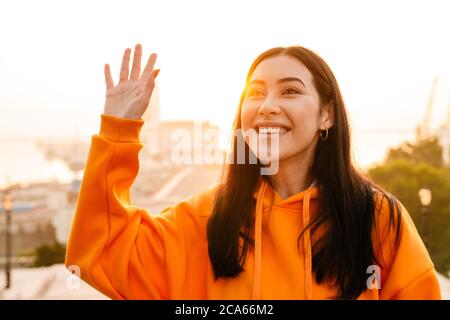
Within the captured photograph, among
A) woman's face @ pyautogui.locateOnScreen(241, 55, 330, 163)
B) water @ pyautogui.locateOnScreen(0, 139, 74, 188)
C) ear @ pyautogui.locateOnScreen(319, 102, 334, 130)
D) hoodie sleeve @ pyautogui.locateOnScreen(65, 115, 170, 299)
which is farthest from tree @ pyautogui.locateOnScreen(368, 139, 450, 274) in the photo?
water @ pyautogui.locateOnScreen(0, 139, 74, 188)

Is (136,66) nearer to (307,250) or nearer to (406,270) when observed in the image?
(307,250)

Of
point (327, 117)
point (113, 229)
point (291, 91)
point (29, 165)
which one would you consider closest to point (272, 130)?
point (291, 91)

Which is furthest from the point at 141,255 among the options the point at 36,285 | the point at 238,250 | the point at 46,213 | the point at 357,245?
the point at 46,213

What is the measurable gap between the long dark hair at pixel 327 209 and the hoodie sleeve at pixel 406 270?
0.03m

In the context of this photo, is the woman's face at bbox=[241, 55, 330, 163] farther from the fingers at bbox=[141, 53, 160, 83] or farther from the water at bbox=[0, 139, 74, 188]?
the water at bbox=[0, 139, 74, 188]

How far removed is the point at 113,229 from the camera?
129 cm

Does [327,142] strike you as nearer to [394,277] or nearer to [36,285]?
[394,277]

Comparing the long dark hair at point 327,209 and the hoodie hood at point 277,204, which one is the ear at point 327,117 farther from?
the hoodie hood at point 277,204

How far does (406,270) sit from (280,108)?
48 centimetres

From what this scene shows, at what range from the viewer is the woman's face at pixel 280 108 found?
131 centimetres

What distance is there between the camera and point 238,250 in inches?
52.9

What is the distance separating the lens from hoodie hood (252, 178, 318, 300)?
1281 millimetres

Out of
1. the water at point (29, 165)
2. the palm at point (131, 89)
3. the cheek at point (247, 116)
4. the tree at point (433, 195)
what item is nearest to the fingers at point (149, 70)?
the palm at point (131, 89)
